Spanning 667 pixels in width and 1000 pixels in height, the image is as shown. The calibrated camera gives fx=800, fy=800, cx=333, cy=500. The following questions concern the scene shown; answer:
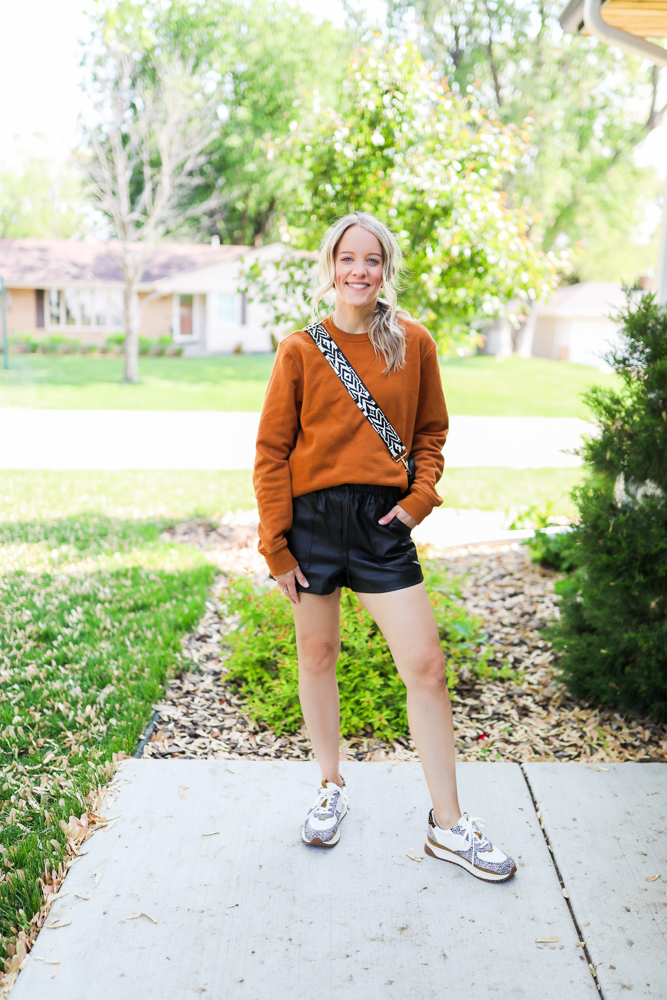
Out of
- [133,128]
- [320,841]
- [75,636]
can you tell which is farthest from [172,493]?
[133,128]

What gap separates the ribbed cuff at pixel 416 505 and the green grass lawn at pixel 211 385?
1281cm

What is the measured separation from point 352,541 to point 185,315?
27585 mm

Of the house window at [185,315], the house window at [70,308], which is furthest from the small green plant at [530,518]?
the house window at [70,308]

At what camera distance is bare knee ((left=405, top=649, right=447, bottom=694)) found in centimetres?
221

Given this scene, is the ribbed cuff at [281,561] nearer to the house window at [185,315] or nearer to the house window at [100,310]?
the house window at [185,315]

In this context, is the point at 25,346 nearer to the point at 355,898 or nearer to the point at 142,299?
the point at 142,299

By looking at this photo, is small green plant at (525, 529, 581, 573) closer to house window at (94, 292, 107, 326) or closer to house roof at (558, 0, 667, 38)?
house roof at (558, 0, 667, 38)

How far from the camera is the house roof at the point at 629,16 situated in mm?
3477

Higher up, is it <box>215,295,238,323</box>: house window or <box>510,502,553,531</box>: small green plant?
<box>215,295,238,323</box>: house window

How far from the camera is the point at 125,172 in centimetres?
1870

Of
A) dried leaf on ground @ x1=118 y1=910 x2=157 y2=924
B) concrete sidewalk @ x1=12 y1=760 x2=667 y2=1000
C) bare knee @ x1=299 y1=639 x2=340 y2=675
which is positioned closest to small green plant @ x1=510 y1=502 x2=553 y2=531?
concrete sidewalk @ x1=12 y1=760 x2=667 y2=1000

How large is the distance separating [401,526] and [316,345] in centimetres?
56

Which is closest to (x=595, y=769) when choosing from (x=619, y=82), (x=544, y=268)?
(x=544, y=268)

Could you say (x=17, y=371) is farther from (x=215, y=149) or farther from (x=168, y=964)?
(x=168, y=964)
